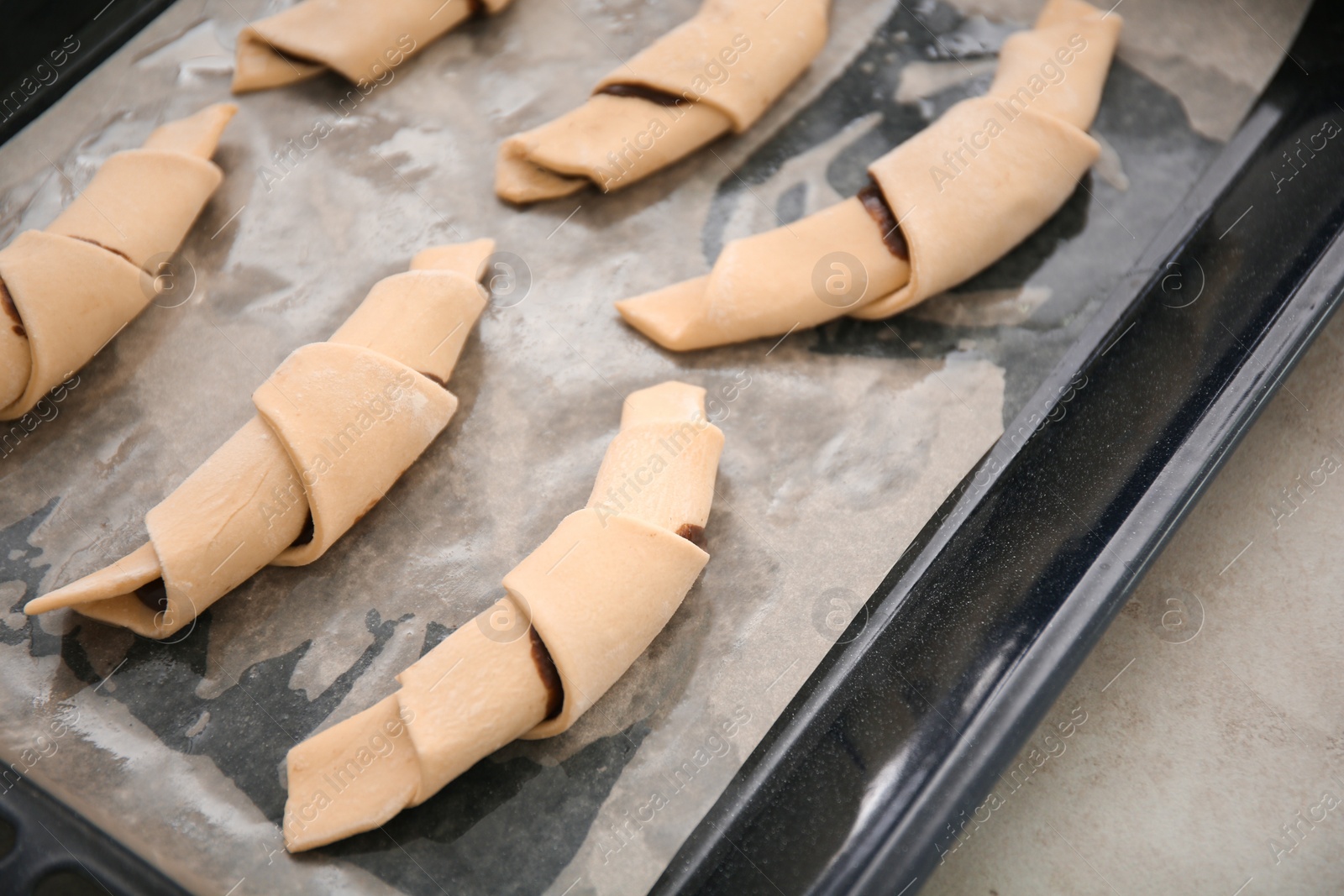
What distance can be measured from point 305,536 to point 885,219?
0.97 meters

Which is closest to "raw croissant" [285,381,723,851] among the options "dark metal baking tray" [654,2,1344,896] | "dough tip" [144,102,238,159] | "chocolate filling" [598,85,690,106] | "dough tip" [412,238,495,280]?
"dark metal baking tray" [654,2,1344,896]

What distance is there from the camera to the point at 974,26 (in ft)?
5.50

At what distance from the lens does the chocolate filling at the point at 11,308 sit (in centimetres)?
127

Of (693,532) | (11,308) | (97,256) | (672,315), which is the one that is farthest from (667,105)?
(11,308)

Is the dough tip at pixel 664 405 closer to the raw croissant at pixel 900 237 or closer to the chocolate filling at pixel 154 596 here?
the raw croissant at pixel 900 237

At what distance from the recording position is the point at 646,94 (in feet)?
5.07

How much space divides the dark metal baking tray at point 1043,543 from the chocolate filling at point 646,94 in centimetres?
76

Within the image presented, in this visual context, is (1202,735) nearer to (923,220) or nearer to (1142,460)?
(1142,460)

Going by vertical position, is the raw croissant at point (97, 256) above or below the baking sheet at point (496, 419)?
above

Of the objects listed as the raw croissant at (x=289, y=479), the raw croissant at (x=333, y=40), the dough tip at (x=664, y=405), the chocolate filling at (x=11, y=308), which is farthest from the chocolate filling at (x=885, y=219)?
the chocolate filling at (x=11, y=308)

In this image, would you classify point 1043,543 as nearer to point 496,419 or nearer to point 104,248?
point 496,419

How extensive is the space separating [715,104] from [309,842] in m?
1.23

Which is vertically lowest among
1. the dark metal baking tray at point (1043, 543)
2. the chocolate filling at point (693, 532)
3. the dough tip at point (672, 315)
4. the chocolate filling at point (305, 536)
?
the dark metal baking tray at point (1043, 543)

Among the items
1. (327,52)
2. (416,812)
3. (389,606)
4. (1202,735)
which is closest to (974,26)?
(327,52)
